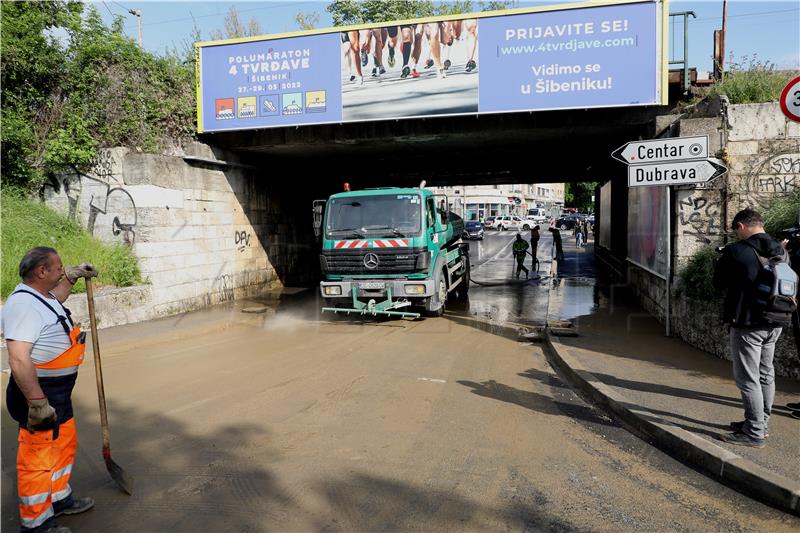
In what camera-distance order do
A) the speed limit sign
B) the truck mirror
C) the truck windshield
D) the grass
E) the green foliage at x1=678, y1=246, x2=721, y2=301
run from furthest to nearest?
the truck mirror
the truck windshield
the grass
the green foliage at x1=678, y1=246, x2=721, y2=301
the speed limit sign

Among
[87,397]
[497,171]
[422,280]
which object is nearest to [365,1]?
[497,171]

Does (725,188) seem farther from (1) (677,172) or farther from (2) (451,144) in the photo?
(2) (451,144)

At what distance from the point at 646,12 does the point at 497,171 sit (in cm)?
1184

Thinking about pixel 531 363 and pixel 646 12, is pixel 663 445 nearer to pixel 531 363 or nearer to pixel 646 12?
Answer: pixel 531 363

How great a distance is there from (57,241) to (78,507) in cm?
874

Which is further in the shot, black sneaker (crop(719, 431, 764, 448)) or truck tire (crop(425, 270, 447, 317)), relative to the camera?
truck tire (crop(425, 270, 447, 317))

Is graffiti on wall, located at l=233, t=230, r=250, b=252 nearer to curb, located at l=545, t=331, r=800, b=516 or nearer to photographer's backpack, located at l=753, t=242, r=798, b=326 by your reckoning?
curb, located at l=545, t=331, r=800, b=516

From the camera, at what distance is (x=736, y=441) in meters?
4.39

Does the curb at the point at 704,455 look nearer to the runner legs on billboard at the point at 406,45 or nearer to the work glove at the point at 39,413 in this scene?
the work glove at the point at 39,413

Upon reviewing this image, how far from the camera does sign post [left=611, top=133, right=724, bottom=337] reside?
25.0 ft

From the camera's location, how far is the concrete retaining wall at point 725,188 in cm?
752

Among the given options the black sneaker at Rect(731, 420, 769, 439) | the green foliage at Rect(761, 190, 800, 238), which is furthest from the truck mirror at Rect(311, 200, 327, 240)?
the black sneaker at Rect(731, 420, 769, 439)

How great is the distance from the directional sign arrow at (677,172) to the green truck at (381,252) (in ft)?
13.2

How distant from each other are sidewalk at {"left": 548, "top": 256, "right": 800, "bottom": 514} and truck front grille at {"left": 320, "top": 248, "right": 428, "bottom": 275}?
3247 mm
